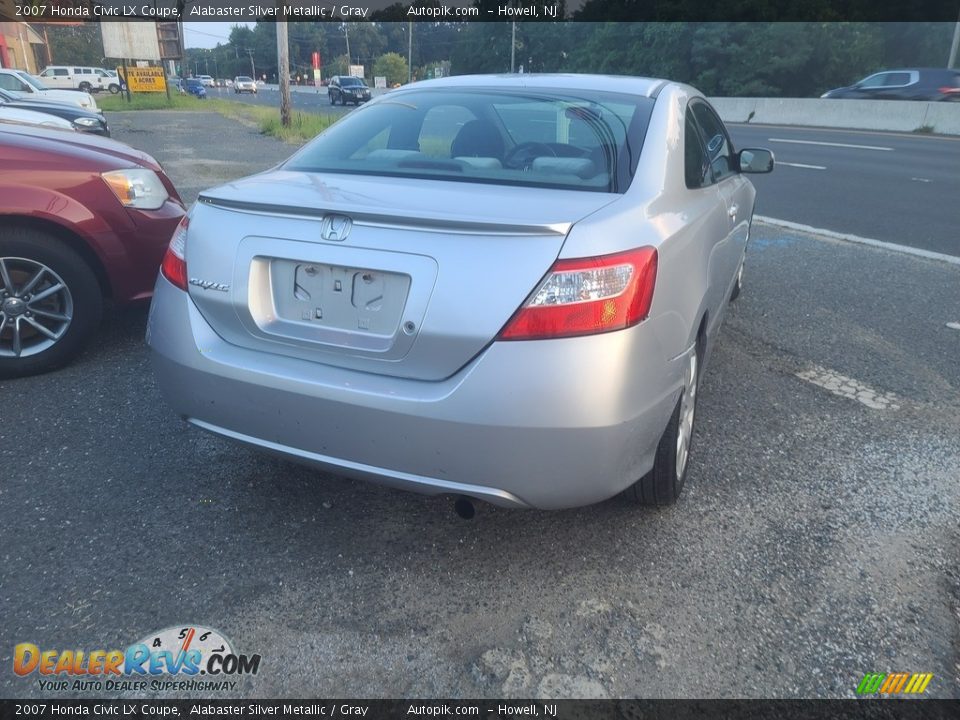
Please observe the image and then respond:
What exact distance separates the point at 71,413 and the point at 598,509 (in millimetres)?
2463

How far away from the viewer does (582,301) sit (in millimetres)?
2105

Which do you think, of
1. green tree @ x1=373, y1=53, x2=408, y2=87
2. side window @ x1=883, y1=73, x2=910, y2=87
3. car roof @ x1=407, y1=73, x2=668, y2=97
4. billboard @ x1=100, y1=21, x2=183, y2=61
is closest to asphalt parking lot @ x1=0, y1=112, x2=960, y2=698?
car roof @ x1=407, y1=73, x2=668, y2=97

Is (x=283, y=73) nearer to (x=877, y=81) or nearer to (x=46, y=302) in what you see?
(x=46, y=302)

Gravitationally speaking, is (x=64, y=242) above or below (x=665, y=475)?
above

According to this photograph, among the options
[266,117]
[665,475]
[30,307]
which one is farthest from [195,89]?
[665,475]

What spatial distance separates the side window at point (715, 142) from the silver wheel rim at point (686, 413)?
3.71 feet

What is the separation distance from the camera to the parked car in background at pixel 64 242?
12.3 ft

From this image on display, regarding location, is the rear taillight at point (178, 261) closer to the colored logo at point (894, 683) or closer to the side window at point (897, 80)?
the colored logo at point (894, 683)

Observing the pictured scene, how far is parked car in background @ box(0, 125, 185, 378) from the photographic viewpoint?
12.3ft

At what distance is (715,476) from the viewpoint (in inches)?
124

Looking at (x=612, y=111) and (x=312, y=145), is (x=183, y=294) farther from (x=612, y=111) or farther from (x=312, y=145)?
(x=612, y=111)

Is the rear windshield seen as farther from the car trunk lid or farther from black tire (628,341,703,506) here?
black tire (628,341,703,506)

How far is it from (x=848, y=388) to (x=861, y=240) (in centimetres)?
404

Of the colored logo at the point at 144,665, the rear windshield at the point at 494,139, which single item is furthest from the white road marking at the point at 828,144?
the colored logo at the point at 144,665
